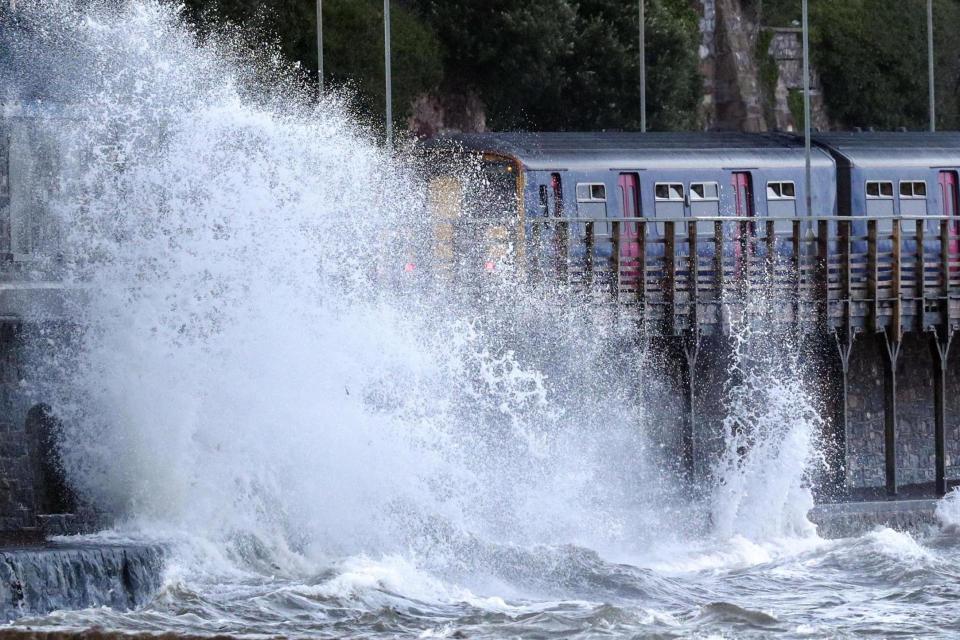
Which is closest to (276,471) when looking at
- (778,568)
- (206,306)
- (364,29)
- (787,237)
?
(206,306)

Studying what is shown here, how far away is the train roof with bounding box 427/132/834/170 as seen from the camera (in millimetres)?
28375

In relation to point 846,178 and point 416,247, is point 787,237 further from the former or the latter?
point 416,247

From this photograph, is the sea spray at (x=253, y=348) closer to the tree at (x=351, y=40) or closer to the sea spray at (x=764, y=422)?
the sea spray at (x=764, y=422)

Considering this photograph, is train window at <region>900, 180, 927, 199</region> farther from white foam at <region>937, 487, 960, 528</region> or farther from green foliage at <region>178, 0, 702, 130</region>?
green foliage at <region>178, 0, 702, 130</region>

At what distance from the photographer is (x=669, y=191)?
2933cm

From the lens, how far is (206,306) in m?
21.3

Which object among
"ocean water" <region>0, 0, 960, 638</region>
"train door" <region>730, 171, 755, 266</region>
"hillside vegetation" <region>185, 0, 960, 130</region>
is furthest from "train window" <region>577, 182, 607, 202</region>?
"hillside vegetation" <region>185, 0, 960, 130</region>

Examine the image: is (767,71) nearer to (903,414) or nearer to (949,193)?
(949,193)

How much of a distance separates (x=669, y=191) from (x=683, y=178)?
286 mm

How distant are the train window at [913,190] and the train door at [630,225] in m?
4.57

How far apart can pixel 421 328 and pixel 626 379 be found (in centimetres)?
373

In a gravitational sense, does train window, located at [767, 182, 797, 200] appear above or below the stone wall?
above

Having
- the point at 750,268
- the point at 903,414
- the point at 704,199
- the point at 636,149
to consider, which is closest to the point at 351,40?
the point at 636,149

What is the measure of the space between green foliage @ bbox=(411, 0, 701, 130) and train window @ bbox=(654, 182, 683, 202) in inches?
508
